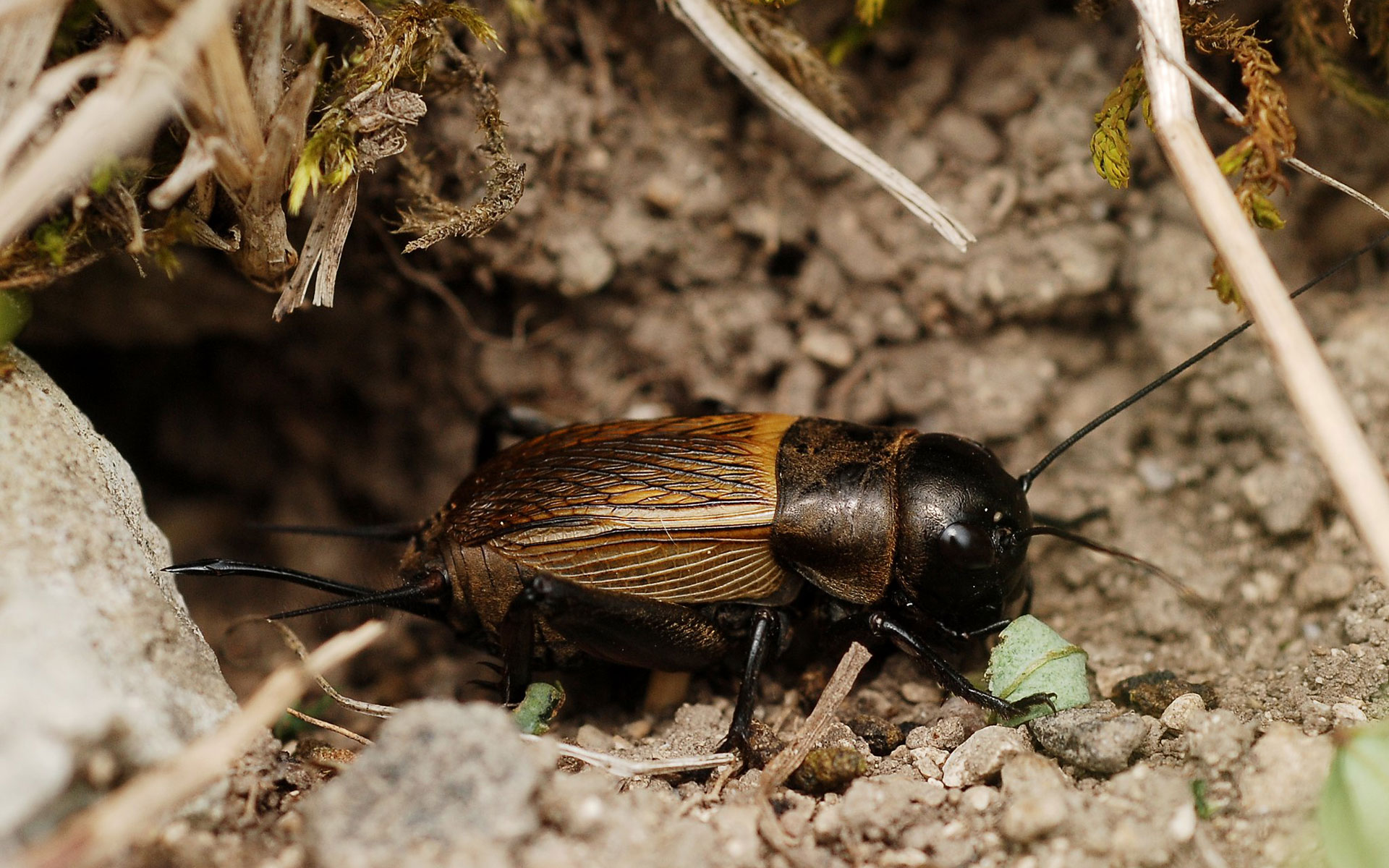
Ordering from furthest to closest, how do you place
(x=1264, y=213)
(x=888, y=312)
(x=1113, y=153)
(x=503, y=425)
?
(x=888, y=312) < (x=503, y=425) < (x=1113, y=153) < (x=1264, y=213)

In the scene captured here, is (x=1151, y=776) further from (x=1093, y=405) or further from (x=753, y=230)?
(x=753, y=230)

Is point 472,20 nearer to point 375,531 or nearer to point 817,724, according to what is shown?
point 375,531

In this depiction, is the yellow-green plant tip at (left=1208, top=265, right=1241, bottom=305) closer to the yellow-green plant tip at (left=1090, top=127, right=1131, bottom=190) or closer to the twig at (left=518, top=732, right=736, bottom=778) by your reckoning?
the yellow-green plant tip at (left=1090, top=127, right=1131, bottom=190)

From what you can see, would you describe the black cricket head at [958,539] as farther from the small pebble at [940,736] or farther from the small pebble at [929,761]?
the small pebble at [929,761]

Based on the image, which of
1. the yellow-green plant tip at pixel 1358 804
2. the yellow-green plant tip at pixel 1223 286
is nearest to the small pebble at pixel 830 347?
the yellow-green plant tip at pixel 1223 286

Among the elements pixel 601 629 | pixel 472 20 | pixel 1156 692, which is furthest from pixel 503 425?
pixel 1156 692

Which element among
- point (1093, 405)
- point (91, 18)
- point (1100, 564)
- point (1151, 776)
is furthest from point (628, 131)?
point (1151, 776)

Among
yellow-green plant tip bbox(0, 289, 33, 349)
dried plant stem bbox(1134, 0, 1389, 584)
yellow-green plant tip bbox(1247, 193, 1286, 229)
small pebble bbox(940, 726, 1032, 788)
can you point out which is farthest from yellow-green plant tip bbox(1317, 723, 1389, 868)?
yellow-green plant tip bbox(0, 289, 33, 349)
